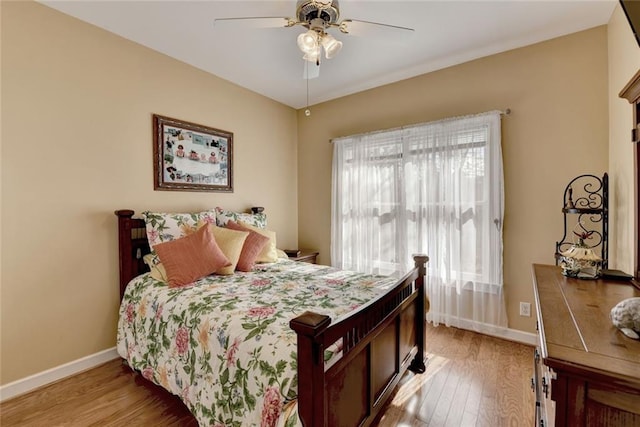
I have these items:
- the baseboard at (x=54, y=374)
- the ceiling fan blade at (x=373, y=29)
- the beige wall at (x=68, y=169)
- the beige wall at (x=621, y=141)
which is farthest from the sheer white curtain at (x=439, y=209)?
the baseboard at (x=54, y=374)

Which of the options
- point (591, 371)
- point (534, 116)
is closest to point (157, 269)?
point (591, 371)

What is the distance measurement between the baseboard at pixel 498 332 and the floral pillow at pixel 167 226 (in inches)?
108

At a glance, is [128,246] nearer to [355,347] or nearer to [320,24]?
[355,347]

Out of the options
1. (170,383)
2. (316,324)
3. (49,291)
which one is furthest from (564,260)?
(49,291)

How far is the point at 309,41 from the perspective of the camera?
1885 millimetres

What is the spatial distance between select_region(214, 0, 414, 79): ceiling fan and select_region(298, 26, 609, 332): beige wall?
1235 millimetres

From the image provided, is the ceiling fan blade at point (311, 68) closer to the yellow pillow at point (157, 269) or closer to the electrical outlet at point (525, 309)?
the yellow pillow at point (157, 269)

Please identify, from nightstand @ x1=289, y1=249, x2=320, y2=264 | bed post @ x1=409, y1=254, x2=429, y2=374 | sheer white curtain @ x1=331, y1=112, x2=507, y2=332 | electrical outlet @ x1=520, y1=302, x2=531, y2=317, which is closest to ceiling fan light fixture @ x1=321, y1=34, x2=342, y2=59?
sheer white curtain @ x1=331, y1=112, x2=507, y2=332

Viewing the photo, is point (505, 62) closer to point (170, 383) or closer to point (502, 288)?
point (502, 288)

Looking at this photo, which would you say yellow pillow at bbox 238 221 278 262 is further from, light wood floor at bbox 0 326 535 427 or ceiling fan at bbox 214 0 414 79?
ceiling fan at bbox 214 0 414 79

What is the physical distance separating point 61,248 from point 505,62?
4039mm

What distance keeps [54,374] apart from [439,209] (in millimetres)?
3497

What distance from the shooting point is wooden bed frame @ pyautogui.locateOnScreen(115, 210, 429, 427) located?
39.6 inches

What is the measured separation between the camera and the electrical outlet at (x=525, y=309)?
99.8 inches
